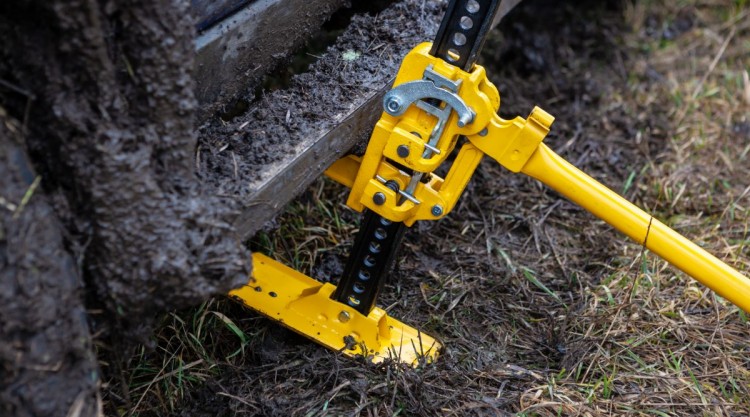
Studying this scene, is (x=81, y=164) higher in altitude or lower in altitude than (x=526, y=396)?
higher

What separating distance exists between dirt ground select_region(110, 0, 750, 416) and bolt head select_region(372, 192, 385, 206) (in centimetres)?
45

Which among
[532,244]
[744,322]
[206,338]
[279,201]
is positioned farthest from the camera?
[532,244]

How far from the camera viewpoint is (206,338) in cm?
221

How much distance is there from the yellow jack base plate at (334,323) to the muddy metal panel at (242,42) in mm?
524

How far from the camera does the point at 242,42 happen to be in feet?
6.40

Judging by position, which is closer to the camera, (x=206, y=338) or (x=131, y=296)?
(x=131, y=296)

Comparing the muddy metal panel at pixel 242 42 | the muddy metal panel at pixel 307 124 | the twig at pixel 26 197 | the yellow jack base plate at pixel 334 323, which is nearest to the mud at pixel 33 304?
the twig at pixel 26 197

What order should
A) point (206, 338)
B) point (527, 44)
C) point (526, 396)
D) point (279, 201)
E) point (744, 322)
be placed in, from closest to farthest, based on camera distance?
point (279, 201) → point (526, 396) → point (206, 338) → point (744, 322) → point (527, 44)

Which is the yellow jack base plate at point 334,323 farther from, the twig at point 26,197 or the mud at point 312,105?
the twig at point 26,197

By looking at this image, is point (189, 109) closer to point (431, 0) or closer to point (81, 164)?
point (81, 164)

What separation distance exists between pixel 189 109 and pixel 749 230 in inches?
81.0

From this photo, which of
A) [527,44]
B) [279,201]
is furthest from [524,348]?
[527,44]

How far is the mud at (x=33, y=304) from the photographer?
1.35 metres

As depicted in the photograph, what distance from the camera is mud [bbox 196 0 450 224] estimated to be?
177 centimetres
